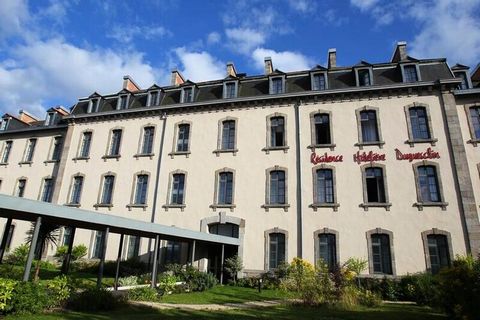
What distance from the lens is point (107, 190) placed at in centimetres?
2122

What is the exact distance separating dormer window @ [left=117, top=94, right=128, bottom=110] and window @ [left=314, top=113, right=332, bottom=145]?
12.7 m

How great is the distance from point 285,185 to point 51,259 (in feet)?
48.4

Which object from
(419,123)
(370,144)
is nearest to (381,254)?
(370,144)

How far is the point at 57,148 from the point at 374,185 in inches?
831

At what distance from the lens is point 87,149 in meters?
22.8

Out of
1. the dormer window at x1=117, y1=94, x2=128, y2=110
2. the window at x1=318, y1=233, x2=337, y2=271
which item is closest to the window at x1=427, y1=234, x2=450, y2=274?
the window at x1=318, y1=233, x2=337, y2=271

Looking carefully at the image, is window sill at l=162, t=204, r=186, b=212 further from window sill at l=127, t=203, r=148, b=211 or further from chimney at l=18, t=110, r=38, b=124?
chimney at l=18, t=110, r=38, b=124

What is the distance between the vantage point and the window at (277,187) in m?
18.0

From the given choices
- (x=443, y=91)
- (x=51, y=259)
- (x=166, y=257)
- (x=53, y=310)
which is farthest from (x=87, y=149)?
(x=443, y=91)

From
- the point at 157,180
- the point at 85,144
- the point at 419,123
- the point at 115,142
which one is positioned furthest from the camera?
the point at 85,144

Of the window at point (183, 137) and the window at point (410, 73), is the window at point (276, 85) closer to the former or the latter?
the window at point (183, 137)

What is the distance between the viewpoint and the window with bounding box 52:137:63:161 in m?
23.7

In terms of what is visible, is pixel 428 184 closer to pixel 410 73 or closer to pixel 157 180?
pixel 410 73

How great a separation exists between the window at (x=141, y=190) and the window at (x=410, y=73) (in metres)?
15.9
